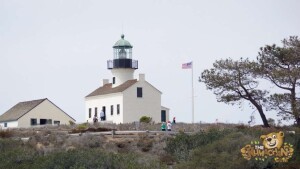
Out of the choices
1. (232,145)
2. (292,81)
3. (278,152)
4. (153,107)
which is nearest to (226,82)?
(292,81)

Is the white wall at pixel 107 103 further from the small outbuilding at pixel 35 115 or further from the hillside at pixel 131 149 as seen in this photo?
the hillside at pixel 131 149

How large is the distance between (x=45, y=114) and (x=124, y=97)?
7378 mm

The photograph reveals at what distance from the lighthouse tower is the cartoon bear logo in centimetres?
3039

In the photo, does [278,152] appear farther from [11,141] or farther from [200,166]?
[11,141]

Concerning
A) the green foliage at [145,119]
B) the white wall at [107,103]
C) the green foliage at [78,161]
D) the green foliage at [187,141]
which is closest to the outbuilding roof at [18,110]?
the white wall at [107,103]

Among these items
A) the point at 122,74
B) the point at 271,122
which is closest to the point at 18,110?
the point at 122,74

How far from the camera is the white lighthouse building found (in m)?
57.0

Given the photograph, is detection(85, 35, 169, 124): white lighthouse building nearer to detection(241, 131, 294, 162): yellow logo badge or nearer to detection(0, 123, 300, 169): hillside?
detection(0, 123, 300, 169): hillside

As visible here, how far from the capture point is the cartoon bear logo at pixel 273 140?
3016 centimetres

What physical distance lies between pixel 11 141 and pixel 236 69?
57.2ft

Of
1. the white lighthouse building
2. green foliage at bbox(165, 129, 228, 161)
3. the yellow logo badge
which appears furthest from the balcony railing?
the yellow logo badge

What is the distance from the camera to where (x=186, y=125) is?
51.3 m

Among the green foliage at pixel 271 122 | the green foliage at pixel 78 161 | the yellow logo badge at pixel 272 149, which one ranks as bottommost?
the green foliage at pixel 78 161

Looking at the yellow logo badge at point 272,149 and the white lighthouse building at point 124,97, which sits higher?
the white lighthouse building at point 124,97
